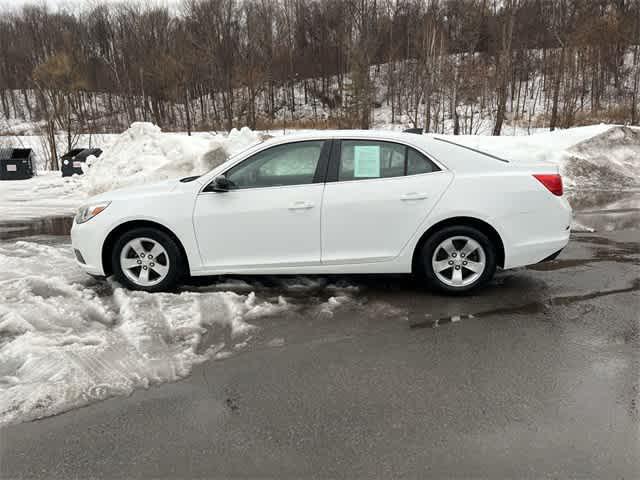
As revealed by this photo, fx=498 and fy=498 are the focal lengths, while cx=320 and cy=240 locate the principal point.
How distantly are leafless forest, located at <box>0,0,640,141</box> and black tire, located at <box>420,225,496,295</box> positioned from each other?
67.0 ft

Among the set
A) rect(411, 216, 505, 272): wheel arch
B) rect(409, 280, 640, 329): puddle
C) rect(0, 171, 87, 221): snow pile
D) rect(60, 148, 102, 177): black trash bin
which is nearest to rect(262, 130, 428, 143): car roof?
rect(411, 216, 505, 272): wheel arch

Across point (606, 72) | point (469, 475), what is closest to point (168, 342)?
point (469, 475)

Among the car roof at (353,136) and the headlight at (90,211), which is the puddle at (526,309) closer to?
the car roof at (353,136)

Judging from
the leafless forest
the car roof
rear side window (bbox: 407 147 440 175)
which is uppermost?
the leafless forest

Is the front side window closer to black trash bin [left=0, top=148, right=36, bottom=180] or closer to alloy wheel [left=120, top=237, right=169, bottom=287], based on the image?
alloy wheel [left=120, top=237, right=169, bottom=287]

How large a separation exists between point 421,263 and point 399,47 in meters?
37.2

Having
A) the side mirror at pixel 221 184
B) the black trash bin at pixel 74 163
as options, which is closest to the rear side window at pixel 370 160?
the side mirror at pixel 221 184

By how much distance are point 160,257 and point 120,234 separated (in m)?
0.50

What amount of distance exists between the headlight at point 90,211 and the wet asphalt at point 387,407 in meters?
2.18

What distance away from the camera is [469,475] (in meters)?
2.39

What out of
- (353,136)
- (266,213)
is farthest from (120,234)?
(353,136)

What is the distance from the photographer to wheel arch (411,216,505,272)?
4.79 m

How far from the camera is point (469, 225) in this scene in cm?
483

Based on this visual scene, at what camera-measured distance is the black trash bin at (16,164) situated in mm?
17328
